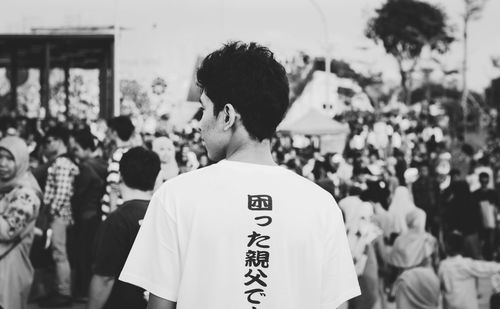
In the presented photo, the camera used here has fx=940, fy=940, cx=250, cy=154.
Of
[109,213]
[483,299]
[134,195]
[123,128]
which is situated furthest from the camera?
[483,299]

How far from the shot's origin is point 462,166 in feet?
74.8

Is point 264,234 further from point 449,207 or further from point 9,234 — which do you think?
point 449,207

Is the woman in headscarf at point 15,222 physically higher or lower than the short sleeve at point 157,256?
lower

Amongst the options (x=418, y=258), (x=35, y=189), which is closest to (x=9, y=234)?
(x=35, y=189)

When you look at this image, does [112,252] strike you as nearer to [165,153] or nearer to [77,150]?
[165,153]

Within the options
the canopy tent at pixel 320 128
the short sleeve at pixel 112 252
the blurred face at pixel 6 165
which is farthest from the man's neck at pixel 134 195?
the canopy tent at pixel 320 128

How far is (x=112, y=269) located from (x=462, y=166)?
1944cm

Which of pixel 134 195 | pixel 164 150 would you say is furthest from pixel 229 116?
pixel 164 150

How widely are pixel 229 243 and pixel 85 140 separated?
815cm

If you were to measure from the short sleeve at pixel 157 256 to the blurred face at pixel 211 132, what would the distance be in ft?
0.68

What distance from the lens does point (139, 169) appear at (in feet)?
15.9

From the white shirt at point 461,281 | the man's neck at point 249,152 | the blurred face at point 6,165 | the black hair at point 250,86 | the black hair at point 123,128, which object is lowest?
the white shirt at point 461,281

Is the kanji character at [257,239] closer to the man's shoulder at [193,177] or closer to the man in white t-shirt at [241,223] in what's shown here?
the man in white t-shirt at [241,223]

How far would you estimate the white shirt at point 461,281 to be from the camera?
27.3 ft
